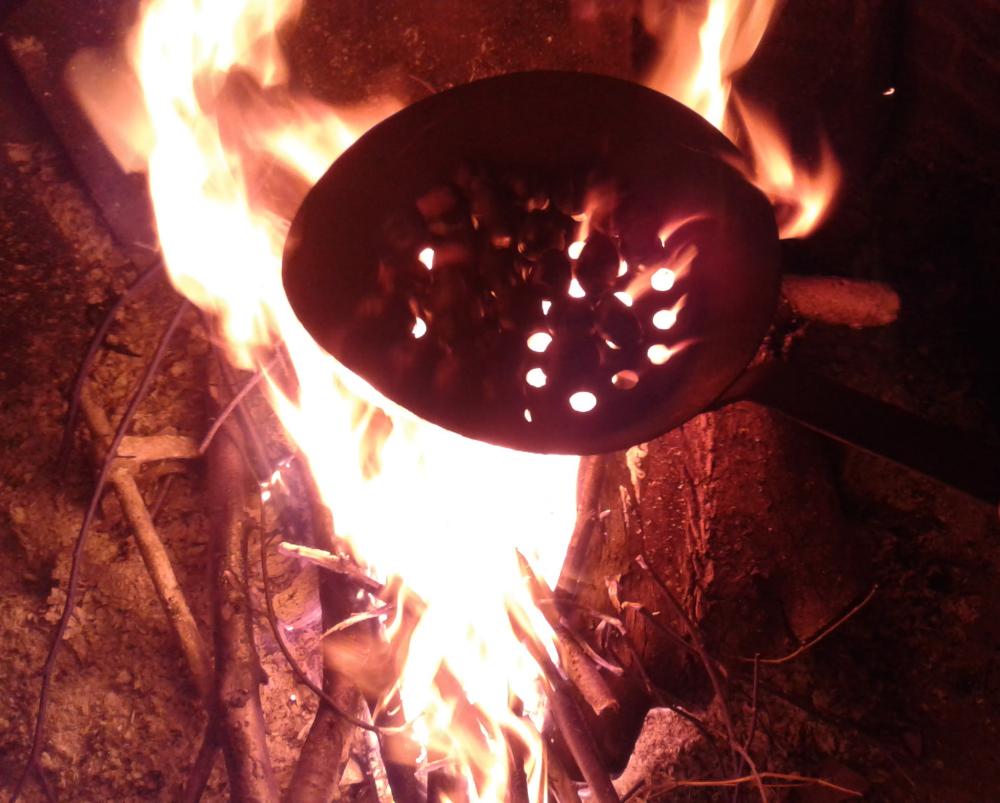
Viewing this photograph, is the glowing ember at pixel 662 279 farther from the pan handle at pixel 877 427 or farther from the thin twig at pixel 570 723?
the thin twig at pixel 570 723

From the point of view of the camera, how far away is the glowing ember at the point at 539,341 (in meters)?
1.25

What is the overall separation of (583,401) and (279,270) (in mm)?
823

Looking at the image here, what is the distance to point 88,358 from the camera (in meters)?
1.62

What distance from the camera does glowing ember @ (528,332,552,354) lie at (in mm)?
1245

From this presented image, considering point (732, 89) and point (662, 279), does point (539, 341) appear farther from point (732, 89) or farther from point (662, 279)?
point (732, 89)

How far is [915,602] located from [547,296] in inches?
37.2

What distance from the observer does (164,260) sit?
1.70 m

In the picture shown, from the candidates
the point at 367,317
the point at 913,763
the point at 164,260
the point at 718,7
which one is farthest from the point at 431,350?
the point at 913,763

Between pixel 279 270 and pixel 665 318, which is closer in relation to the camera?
pixel 665 318

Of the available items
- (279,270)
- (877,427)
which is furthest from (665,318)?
(279,270)

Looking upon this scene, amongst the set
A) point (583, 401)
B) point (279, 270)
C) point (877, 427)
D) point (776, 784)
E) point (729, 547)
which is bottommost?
point (776, 784)

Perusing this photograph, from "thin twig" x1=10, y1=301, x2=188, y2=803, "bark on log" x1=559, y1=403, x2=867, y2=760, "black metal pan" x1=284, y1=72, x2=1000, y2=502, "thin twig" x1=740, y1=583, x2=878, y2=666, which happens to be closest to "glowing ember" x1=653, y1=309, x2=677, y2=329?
"black metal pan" x1=284, y1=72, x2=1000, y2=502

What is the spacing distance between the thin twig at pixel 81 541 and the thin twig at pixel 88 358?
0.09m

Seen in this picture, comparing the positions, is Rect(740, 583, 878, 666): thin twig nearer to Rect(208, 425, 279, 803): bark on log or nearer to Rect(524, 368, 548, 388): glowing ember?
Rect(524, 368, 548, 388): glowing ember
